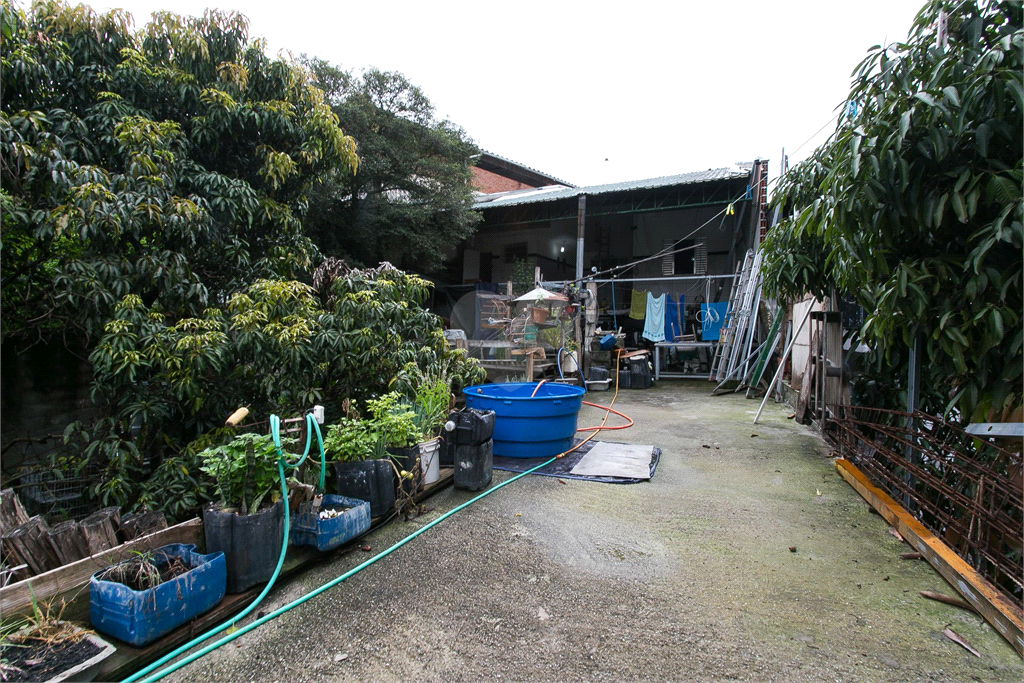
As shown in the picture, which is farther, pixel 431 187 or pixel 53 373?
pixel 431 187

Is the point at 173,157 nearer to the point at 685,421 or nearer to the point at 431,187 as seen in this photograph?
the point at 685,421

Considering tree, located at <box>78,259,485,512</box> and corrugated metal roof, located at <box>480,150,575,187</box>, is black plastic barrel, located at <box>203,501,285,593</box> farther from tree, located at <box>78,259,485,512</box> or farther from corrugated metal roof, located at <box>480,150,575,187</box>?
corrugated metal roof, located at <box>480,150,575,187</box>

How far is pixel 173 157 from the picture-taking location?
14.4 ft

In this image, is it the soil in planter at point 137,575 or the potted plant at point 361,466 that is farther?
the potted plant at point 361,466

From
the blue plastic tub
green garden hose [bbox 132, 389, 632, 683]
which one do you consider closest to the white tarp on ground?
the blue plastic tub

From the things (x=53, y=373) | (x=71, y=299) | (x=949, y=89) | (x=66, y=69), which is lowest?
(x=53, y=373)

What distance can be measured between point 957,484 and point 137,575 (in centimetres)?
444

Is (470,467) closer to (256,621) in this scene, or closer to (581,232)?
(256,621)

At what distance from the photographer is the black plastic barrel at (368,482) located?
11.1 feet

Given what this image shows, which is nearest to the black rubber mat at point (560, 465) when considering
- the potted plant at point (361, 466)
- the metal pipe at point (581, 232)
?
the potted plant at point (361, 466)

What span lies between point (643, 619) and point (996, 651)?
142 cm

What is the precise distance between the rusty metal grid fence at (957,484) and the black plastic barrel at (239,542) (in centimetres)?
347

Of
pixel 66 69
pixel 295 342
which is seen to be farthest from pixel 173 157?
pixel 295 342

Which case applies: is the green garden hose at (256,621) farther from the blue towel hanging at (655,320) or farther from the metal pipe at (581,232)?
the blue towel hanging at (655,320)
